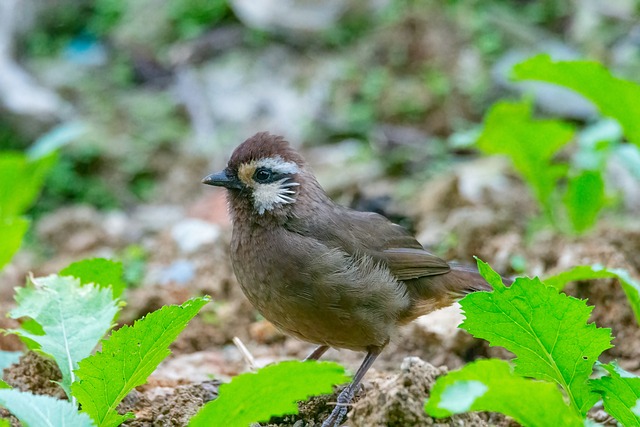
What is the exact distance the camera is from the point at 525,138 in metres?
5.52

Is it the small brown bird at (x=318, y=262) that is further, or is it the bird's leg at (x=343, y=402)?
the small brown bird at (x=318, y=262)

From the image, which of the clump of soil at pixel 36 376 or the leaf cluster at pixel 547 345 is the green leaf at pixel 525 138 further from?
the clump of soil at pixel 36 376

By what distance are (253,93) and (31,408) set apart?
247 inches

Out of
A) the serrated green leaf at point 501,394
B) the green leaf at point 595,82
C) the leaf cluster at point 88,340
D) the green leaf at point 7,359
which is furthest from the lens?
the green leaf at point 595,82

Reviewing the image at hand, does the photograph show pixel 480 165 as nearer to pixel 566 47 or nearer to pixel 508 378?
pixel 566 47

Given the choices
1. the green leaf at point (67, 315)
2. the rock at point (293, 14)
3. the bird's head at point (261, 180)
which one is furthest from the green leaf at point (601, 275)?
the rock at point (293, 14)

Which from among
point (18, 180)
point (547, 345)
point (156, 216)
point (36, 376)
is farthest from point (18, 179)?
point (547, 345)

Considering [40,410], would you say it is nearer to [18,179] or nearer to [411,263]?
Answer: [411,263]

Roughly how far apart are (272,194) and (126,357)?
148cm

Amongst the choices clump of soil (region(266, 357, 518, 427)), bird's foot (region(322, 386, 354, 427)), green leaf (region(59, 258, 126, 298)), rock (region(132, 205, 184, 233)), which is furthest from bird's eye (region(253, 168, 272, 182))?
rock (region(132, 205, 184, 233))

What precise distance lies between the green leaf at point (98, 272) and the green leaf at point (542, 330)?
1521 millimetres

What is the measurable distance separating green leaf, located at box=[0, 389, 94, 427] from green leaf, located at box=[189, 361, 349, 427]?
1.20ft

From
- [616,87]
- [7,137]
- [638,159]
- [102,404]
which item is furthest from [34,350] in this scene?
[7,137]

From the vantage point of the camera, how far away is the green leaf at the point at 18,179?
5488 millimetres
